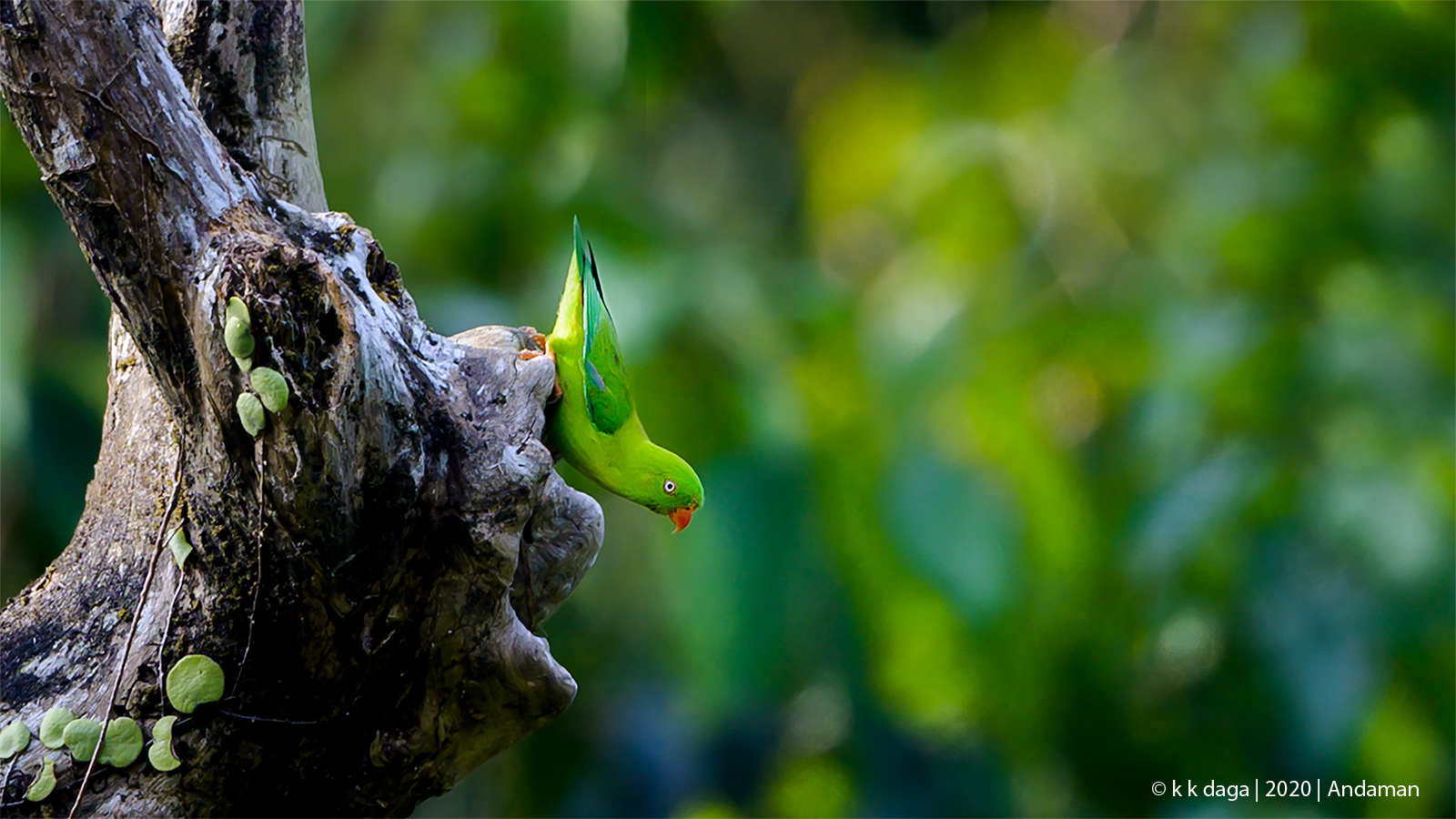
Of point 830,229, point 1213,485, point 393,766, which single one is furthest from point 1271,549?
point 393,766

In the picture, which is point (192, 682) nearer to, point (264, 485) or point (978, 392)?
point (264, 485)

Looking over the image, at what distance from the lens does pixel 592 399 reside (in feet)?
9.92

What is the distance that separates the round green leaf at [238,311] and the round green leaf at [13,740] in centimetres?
99

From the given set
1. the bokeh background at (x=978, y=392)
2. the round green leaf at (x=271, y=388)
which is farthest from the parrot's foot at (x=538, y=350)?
the bokeh background at (x=978, y=392)

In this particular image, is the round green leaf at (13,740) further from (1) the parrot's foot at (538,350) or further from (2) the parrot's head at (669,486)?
(2) the parrot's head at (669,486)

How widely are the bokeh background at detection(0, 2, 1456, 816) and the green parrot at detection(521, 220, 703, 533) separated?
258 centimetres

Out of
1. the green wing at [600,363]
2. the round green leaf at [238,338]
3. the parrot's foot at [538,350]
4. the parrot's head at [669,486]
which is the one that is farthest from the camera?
the parrot's head at [669,486]

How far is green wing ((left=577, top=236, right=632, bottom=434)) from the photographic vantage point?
118 inches

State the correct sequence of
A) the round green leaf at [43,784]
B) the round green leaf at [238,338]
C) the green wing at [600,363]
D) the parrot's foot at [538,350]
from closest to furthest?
1. the round green leaf at [238,338]
2. the round green leaf at [43,784]
3. the parrot's foot at [538,350]
4. the green wing at [600,363]

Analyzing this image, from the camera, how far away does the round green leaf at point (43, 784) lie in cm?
212

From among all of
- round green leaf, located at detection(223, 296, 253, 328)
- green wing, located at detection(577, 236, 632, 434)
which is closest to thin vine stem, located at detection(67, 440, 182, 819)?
round green leaf, located at detection(223, 296, 253, 328)

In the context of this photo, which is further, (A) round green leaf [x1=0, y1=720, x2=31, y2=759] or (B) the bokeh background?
(B) the bokeh background

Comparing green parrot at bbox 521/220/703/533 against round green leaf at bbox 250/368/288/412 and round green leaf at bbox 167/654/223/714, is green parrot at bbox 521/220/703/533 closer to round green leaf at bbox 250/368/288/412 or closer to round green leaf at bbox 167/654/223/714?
round green leaf at bbox 250/368/288/412

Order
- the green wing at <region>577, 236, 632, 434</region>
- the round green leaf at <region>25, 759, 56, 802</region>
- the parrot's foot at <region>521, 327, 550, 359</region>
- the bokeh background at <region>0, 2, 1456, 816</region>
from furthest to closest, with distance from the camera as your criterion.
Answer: the bokeh background at <region>0, 2, 1456, 816</region> → the green wing at <region>577, 236, 632, 434</region> → the parrot's foot at <region>521, 327, 550, 359</region> → the round green leaf at <region>25, 759, 56, 802</region>
